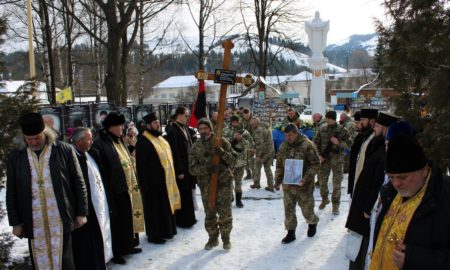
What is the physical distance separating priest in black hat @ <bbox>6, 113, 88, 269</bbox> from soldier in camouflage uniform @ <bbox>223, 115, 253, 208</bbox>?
3.86 m

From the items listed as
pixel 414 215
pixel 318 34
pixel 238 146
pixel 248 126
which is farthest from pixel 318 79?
pixel 414 215

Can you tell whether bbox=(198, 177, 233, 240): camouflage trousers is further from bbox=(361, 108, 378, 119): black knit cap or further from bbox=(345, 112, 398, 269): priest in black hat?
bbox=(361, 108, 378, 119): black knit cap

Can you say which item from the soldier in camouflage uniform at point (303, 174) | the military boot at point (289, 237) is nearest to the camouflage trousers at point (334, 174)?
the soldier in camouflage uniform at point (303, 174)

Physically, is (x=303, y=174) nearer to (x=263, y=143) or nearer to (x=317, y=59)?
(x=263, y=143)

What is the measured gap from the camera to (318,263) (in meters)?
5.22

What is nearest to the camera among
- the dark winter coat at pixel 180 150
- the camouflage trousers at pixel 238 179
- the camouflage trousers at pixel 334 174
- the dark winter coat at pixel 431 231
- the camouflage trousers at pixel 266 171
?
the dark winter coat at pixel 431 231

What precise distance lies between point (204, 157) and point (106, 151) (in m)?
1.29

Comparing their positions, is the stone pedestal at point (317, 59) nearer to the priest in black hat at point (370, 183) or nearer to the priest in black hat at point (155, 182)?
the priest in black hat at point (155, 182)

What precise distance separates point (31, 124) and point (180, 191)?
3299mm

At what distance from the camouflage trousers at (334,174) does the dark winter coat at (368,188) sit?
320 cm

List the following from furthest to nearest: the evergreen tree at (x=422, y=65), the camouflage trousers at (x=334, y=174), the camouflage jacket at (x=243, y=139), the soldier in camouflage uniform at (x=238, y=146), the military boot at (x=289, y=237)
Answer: the camouflage jacket at (x=243, y=139) < the soldier in camouflage uniform at (x=238, y=146) < the camouflage trousers at (x=334, y=174) < the military boot at (x=289, y=237) < the evergreen tree at (x=422, y=65)

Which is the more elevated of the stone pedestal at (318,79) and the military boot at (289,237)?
the stone pedestal at (318,79)

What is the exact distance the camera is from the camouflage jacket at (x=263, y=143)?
951 cm

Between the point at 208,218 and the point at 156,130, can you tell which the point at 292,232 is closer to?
the point at 208,218
